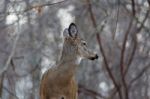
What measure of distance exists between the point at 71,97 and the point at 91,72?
11.8 meters

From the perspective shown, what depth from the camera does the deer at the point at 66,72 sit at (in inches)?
149

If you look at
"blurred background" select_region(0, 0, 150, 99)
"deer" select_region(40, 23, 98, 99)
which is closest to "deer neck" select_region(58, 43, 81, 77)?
"deer" select_region(40, 23, 98, 99)

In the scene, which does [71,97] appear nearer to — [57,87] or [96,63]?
[57,87]

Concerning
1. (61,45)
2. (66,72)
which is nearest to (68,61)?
(66,72)

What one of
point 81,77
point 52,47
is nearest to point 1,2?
point 52,47

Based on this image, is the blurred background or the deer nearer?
the deer

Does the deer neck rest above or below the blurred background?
below

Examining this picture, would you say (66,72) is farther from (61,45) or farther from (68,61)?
(61,45)

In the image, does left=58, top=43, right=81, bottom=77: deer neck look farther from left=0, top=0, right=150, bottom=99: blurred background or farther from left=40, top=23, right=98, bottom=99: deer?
left=0, top=0, right=150, bottom=99: blurred background

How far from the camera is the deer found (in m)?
3.79

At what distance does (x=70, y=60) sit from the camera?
12.5ft

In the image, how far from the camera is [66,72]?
3.79m

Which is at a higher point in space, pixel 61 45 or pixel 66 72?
pixel 61 45

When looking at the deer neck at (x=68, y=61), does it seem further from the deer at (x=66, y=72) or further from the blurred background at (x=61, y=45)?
the blurred background at (x=61, y=45)
